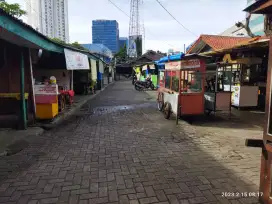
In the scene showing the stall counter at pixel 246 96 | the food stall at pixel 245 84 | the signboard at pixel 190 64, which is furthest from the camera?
the stall counter at pixel 246 96

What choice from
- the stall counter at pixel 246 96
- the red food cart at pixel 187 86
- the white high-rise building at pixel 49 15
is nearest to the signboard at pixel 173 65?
the red food cart at pixel 187 86

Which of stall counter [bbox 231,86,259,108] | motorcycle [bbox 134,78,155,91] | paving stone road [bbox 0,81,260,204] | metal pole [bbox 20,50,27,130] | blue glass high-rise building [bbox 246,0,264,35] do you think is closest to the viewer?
paving stone road [bbox 0,81,260,204]

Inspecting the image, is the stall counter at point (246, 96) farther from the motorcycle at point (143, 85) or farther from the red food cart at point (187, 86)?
the motorcycle at point (143, 85)

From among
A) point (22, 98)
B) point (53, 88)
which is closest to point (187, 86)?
point (53, 88)

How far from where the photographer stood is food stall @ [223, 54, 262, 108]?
32.4 feet

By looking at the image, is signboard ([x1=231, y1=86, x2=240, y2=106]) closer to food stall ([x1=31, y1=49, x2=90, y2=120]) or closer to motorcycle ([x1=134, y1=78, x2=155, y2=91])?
food stall ([x1=31, y1=49, x2=90, y2=120])

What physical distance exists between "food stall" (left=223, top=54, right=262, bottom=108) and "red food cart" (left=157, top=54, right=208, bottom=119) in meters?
2.90

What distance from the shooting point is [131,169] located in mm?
3979

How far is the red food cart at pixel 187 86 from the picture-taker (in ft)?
24.1

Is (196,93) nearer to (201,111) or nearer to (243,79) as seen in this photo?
(201,111)

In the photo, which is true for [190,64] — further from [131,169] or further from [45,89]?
[45,89]

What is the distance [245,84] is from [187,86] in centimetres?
411

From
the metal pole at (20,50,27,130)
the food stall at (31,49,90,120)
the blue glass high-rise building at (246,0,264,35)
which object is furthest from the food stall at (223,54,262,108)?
the blue glass high-rise building at (246,0,264,35)

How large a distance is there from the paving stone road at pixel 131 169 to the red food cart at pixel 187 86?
1241mm
